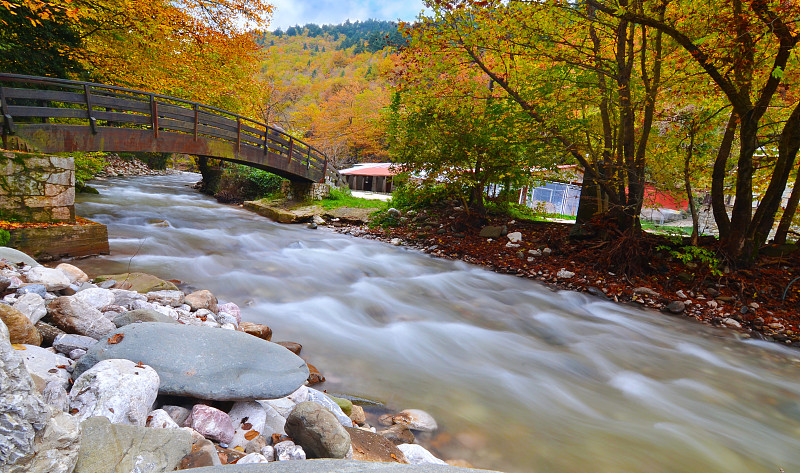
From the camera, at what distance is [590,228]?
28.8ft

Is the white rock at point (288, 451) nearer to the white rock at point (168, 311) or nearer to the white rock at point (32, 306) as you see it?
the white rock at point (32, 306)

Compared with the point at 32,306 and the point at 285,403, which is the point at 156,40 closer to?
the point at 32,306

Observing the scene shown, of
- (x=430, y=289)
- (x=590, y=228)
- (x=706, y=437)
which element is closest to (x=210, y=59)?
(x=430, y=289)

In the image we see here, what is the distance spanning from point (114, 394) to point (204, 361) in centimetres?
60

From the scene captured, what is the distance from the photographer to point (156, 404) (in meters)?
2.20

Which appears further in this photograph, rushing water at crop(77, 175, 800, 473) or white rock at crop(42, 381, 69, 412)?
rushing water at crop(77, 175, 800, 473)

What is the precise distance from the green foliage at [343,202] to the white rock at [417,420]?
11.8 metres

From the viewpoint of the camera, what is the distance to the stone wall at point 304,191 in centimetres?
1656

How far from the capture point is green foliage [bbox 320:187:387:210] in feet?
51.2

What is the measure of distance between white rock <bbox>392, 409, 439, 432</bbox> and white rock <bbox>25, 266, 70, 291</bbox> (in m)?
3.19

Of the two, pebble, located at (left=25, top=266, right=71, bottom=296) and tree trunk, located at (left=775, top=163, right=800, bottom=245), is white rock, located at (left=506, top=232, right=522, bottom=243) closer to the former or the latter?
tree trunk, located at (left=775, top=163, right=800, bottom=245)

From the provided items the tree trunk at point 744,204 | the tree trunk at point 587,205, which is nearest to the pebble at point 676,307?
the tree trunk at point 744,204

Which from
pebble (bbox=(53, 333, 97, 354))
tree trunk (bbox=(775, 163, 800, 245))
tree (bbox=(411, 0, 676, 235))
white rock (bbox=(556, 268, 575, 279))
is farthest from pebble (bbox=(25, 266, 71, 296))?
tree trunk (bbox=(775, 163, 800, 245))

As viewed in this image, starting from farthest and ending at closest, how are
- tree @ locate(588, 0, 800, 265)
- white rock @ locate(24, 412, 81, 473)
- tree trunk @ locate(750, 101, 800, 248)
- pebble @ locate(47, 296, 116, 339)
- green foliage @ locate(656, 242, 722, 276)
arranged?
green foliage @ locate(656, 242, 722, 276)
tree trunk @ locate(750, 101, 800, 248)
tree @ locate(588, 0, 800, 265)
pebble @ locate(47, 296, 116, 339)
white rock @ locate(24, 412, 81, 473)
